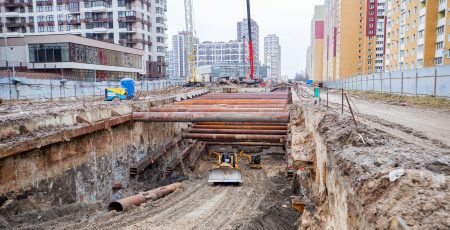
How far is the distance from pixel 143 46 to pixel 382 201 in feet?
231

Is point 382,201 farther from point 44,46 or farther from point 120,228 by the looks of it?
point 44,46

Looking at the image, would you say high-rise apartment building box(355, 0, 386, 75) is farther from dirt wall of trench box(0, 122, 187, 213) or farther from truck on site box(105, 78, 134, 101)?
dirt wall of trench box(0, 122, 187, 213)

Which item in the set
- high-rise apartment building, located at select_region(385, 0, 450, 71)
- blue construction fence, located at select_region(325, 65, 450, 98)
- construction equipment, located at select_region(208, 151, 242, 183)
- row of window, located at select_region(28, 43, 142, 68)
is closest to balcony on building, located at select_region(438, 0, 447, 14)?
high-rise apartment building, located at select_region(385, 0, 450, 71)

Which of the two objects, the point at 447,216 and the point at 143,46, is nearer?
the point at 447,216

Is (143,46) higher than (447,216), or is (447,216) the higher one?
(143,46)

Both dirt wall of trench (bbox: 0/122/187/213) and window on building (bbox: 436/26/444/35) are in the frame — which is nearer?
dirt wall of trench (bbox: 0/122/187/213)

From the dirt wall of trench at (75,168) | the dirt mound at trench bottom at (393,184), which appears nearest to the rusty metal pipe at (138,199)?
the dirt wall of trench at (75,168)

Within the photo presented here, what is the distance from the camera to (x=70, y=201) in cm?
1003

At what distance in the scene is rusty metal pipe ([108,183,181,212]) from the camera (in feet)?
30.2

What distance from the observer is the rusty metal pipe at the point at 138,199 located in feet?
30.2

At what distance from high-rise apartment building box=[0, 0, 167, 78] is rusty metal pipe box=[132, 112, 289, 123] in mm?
52422

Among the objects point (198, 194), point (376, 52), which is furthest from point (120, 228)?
point (376, 52)

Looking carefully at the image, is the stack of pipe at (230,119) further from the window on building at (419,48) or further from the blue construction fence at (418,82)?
the window on building at (419,48)

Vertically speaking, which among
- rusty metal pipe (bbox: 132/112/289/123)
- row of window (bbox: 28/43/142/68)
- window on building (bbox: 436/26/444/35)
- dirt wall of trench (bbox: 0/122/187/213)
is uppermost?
window on building (bbox: 436/26/444/35)
